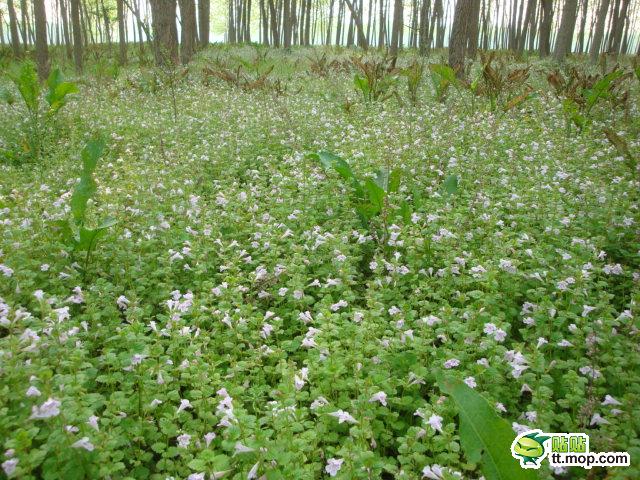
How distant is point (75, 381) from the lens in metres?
2.07

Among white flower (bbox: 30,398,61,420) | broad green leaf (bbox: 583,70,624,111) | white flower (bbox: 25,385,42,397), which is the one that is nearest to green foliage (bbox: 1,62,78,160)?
white flower (bbox: 25,385,42,397)

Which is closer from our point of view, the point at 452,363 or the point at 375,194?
the point at 452,363

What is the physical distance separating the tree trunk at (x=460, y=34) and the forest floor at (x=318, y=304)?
441 centimetres

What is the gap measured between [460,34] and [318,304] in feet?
31.7

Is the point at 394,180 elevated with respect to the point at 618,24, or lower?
lower

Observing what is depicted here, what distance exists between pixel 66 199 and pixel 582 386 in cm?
447

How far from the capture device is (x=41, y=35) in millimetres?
11391

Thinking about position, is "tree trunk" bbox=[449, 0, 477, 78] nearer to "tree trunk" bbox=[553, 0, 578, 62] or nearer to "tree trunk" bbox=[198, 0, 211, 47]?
"tree trunk" bbox=[553, 0, 578, 62]

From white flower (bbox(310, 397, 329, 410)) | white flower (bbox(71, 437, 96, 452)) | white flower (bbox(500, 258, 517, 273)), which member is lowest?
white flower (bbox(310, 397, 329, 410))

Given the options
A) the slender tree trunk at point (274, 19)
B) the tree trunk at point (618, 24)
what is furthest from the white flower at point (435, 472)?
the slender tree trunk at point (274, 19)

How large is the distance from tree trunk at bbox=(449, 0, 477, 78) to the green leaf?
9595 millimetres

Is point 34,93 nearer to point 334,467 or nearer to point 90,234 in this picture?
point 90,234

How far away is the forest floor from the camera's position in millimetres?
2045

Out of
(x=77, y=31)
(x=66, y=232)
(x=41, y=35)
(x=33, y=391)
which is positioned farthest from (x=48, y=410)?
(x=77, y=31)
